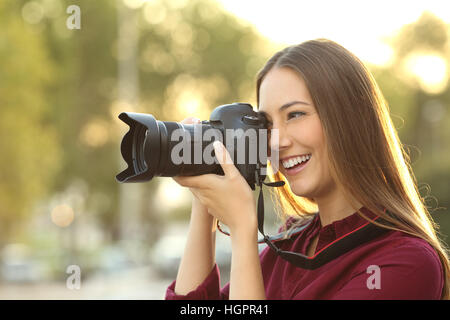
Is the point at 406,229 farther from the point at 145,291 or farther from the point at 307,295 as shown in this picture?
the point at 145,291

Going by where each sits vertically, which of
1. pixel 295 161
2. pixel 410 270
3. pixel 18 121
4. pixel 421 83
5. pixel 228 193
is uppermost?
pixel 421 83

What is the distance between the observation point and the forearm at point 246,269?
5.23 feet

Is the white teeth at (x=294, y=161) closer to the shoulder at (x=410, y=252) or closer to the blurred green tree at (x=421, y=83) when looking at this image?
the shoulder at (x=410, y=252)

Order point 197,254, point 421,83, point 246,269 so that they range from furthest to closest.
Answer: point 421,83 → point 197,254 → point 246,269

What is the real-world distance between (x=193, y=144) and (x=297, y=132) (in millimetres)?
340

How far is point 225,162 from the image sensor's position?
1.73 m

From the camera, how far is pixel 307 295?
163 cm

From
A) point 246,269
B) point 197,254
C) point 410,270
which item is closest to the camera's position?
point 410,270

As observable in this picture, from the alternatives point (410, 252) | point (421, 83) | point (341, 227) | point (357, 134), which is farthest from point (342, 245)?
point (421, 83)

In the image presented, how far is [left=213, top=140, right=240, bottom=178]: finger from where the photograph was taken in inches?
68.1

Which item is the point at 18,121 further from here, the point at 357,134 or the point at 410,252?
the point at 410,252

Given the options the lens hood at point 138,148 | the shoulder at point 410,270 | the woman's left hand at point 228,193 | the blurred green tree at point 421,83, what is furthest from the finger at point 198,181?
the blurred green tree at point 421,83
